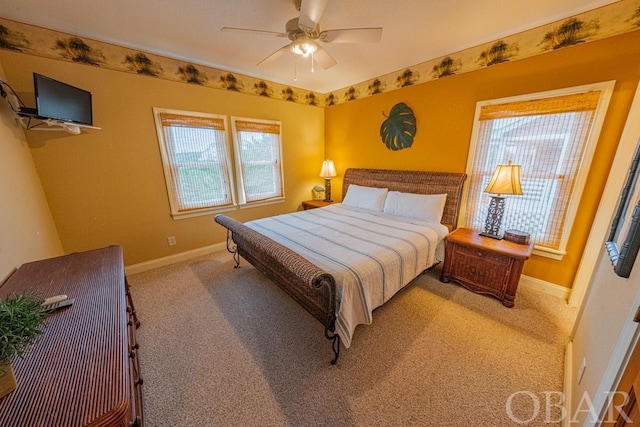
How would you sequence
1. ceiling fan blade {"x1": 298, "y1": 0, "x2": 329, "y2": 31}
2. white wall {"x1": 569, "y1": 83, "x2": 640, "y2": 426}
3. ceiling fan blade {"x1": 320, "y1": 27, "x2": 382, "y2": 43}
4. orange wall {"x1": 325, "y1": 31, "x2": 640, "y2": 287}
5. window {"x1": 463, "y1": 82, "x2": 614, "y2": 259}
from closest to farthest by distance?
white wall {"x1": 569, "y1": 83, "x2": 640, "y2": 426} < ceiling fan blade {"x1": 298, "y1": 0, "x2": 329, "y2": 31} < ceiling fan blade {"x1": 320, "y1": 27, "x2": 382, "y2": 43} < orange wall {"x1": 325, "y1": 31, "x2": 640, "y2": 287} < window {"x1": 463, "y1": 82, "x2": 614, "y2": 259}

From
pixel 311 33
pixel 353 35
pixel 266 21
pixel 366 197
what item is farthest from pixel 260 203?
pixel 353 35

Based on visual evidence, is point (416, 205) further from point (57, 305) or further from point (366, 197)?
point (57, 305)

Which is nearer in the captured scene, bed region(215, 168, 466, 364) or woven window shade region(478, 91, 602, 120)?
bed region(215, 168, 466, 364)

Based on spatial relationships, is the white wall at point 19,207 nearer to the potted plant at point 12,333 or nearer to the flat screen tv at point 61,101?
the flat screen tv at point 61,101

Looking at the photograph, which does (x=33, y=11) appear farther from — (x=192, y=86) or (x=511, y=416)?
(x=511, y=416)

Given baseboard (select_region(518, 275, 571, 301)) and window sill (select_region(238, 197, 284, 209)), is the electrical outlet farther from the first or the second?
window sill (select_region(238, 197, 284, 209))

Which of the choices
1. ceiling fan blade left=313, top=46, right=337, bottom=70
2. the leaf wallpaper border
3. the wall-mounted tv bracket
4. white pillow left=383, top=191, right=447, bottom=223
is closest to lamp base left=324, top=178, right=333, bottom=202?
white pillow left=383, top=191, right=447, bottom=223

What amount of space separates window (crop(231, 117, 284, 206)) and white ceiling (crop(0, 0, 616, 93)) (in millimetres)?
949

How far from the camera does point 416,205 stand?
285 cm

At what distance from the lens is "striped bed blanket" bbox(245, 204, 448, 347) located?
61.4 inches

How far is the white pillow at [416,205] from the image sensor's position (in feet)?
8.90

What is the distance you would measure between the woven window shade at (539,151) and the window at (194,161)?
3.40 meters

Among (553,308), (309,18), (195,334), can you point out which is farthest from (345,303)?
(553,308)

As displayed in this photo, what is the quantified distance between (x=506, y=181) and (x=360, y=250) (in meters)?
1.62
